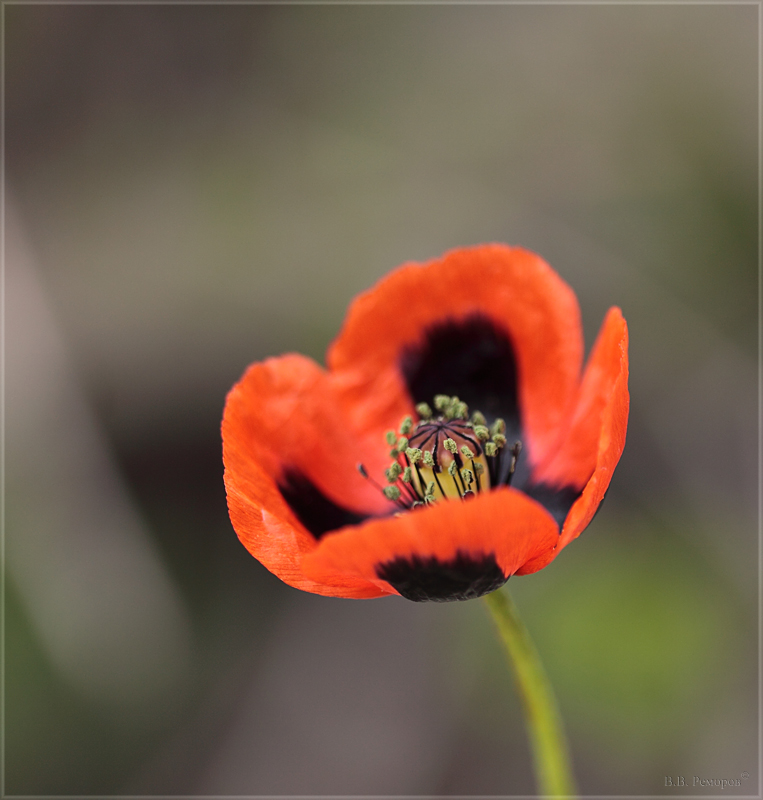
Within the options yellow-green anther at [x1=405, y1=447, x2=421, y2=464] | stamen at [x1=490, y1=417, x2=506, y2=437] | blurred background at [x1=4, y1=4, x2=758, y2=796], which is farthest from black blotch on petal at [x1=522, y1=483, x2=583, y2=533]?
blurred background at [x1=4, y1=4, x2=758, y2=796]

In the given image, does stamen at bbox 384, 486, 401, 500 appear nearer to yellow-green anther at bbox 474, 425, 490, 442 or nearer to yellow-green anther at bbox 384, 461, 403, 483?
yellow-green anther at bbox 384, 461, 403, 483

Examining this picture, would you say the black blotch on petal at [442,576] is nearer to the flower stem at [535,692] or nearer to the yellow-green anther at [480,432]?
the flower stem at [535,692]

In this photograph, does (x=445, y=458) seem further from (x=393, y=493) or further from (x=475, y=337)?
(x=475, y=337)

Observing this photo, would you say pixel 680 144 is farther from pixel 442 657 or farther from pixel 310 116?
pixel 442 657

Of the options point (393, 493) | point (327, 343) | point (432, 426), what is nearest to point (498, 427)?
point (432, 426)

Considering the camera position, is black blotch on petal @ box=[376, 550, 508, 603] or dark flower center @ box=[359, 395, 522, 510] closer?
black blotch on petal @ box=[376, 550, 508, 603]

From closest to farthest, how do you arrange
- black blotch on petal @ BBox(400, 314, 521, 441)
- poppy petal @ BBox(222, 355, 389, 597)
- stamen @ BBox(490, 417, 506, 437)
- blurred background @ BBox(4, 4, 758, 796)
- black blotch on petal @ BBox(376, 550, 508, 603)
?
1. black blotch on petal @ BBox(376, 550, 508, 603)
2. poppy petal @ BBox(222, 355, 389, 597)
3. stamen @ BBox(490, 417, 506, 437)
4. black blotch on petal @ BBox(400, 314, 521, 441)
5. blurred background @ BBox(4, 4, 758, 796)

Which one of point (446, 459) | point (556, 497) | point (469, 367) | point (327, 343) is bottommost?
point (556, 497)

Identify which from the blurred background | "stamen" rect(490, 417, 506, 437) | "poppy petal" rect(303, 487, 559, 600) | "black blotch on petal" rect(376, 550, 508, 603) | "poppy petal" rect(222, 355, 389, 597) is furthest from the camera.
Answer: the blurred background
